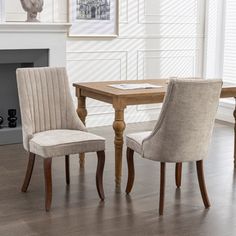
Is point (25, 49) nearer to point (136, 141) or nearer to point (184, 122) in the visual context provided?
point (136, 141)

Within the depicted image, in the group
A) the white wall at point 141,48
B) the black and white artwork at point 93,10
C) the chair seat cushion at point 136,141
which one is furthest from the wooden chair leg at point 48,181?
the black and white artwork at point 93,10

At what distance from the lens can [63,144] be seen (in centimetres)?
343

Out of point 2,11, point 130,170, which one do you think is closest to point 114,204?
point 130,170

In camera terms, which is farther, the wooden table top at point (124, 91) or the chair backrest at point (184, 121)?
the wooden table top at point (124, 91)

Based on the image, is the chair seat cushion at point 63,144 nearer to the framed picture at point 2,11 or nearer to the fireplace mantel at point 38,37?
the fireplace mantel at point 38,37

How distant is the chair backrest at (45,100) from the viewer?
3.73 m

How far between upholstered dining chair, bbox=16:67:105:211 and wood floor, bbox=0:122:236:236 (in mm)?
132

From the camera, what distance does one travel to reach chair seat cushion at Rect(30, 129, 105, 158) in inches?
134

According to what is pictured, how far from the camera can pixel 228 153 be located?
4.99 metres

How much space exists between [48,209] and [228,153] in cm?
220

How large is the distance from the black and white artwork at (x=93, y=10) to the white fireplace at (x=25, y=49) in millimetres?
591

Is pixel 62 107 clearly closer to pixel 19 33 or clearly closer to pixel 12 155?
pixel 12 155

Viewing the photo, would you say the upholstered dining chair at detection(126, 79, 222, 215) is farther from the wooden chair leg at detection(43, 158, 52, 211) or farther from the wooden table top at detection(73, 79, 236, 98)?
the wooden chair leg at detection(43, 158, 52, 211)

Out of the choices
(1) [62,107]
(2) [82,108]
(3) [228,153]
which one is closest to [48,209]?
(1) [62,107]
